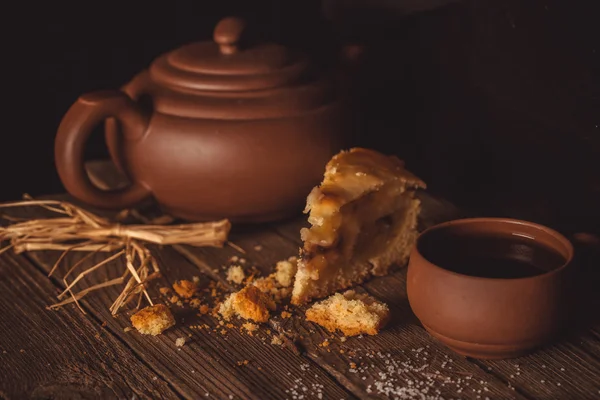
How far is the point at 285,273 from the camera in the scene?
1294mm

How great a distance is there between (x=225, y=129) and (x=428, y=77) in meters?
0.45

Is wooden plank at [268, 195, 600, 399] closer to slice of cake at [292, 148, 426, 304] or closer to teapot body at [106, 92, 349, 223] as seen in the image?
slice of cake at [292, 148, 426, 304]

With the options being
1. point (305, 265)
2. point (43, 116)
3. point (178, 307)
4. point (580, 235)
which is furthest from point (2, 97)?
point (580, 235)

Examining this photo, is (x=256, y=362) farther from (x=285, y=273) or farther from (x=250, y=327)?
(x=285, y=273)

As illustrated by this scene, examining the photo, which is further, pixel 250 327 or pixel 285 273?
pixel 285 273

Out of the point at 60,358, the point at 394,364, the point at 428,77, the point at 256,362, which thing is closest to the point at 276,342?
the point at 256,362

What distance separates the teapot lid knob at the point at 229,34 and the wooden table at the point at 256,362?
431 mm

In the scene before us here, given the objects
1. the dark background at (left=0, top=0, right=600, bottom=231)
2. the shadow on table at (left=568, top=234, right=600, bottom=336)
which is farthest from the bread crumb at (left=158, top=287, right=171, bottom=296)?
the shadow on table at (left=568, top=234, right=600, bottom=336)

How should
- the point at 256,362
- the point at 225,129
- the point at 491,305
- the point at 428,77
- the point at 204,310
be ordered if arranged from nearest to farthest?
the point at 491,305 → the point at 256,362 → the point at 204,310 → the point at 225,129 → the point at 428,77

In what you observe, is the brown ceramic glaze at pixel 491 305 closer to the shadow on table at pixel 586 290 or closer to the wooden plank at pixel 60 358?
the shadow on table at pixel 586 290

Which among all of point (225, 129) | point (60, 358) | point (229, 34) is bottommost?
point (60, 358)

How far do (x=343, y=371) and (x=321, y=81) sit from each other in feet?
1.92

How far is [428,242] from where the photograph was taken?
3.67 feet

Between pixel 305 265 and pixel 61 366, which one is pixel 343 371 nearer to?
pixel 305 265
